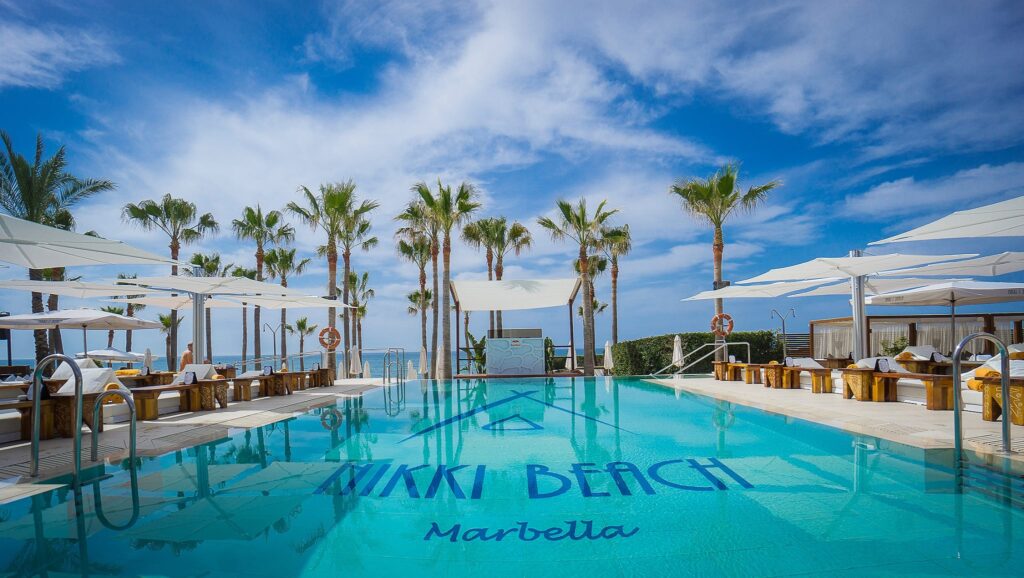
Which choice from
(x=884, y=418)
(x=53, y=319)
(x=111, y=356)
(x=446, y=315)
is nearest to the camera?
(x=884, y=418)

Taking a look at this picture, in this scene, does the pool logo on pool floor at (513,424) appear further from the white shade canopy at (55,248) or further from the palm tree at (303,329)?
the palm tree at (303,329)

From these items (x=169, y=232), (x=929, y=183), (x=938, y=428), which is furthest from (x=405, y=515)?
(x=929, y=183)

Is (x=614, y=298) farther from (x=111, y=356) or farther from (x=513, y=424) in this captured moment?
(x=111, y=356)

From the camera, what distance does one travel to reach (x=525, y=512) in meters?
4.30

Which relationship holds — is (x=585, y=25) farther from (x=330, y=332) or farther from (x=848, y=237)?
(x=848, y=237)

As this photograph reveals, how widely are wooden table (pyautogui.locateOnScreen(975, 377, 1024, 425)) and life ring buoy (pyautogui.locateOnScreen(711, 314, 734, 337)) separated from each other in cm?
1080

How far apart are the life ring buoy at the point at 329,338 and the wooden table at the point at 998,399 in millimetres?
15044

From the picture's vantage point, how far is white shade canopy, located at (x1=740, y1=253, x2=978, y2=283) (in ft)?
34.9

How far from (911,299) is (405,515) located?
15.5 metres

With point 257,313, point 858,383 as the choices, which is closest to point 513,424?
point 858,383

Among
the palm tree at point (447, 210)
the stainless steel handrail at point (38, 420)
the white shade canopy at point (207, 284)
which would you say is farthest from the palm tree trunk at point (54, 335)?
the stainless steel handrail at point (38, 420)

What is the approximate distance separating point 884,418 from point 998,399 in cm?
122

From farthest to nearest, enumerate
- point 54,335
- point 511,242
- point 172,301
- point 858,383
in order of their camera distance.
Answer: point 511,242 < point 54,335 < point 172,301 < point 858,383

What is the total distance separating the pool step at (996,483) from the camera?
13.8 ft
